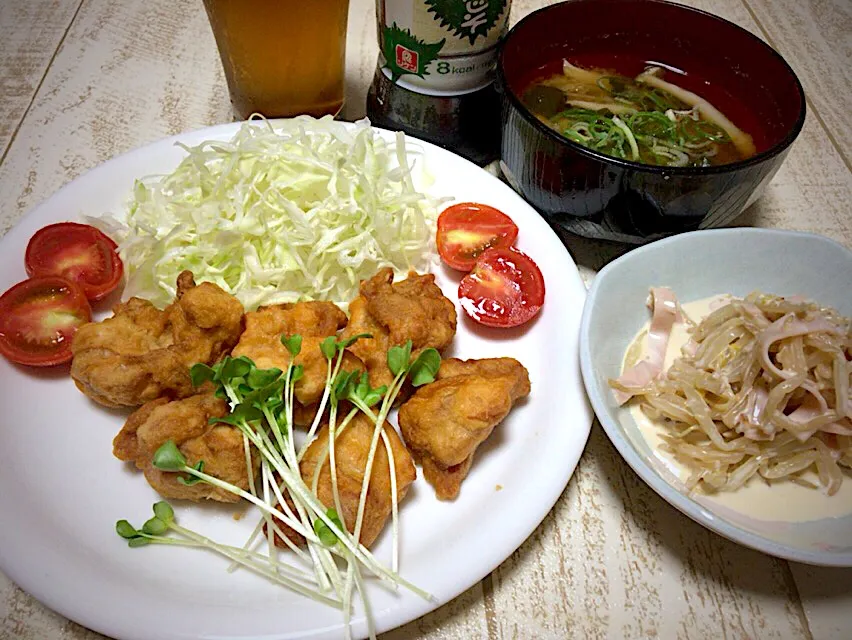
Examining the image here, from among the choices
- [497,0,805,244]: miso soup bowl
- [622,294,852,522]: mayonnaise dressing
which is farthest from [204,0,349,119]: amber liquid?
[622,294,852,522]: mayonnaise dressing

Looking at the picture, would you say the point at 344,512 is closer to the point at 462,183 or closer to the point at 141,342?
the point at 141,342

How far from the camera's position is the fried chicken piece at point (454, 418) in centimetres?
162

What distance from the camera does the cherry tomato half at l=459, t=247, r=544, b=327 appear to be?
198cm

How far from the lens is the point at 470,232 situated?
7.11 ft

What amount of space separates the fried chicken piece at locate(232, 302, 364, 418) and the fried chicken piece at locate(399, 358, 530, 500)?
212 millimetres

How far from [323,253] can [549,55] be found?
3.66 ft

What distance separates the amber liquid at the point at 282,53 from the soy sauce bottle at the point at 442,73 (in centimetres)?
19

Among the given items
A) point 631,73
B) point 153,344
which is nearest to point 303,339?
point 153,344

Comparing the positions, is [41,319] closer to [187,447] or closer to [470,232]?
[187,447]

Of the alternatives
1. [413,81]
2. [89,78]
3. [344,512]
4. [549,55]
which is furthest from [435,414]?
[89,78]

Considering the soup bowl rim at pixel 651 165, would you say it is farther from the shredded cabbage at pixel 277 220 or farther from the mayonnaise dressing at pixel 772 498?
the mayonnaise dressing at pixel 772 498

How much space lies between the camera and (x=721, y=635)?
1.55 metres

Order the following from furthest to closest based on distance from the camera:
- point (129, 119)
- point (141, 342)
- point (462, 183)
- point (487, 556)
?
point (129, 119), point (462, 183), point (141, 342), point (487, 556)

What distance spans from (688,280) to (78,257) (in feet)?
6.10
